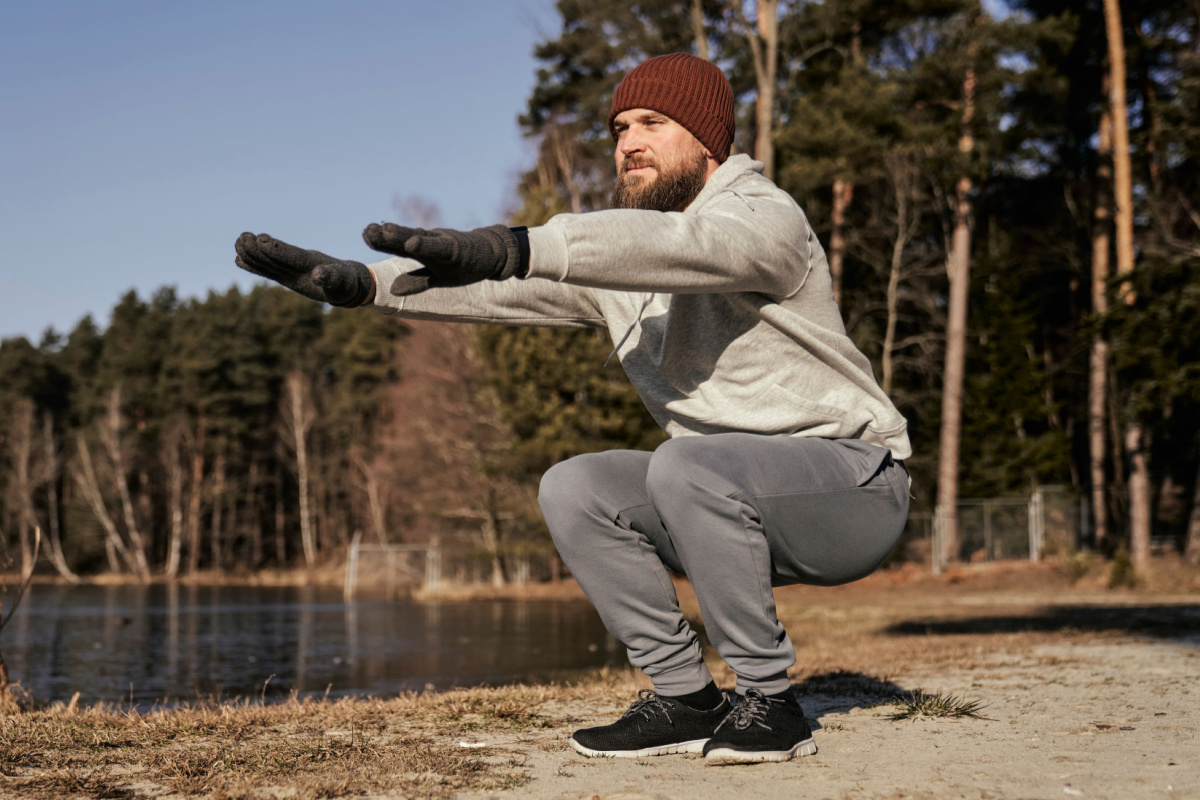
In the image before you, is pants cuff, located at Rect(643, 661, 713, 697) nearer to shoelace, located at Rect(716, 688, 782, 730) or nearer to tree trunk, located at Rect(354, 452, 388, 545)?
shoelace, located at Rect(716, 688, 782, 730)

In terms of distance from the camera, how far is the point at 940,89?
22141 millimetres

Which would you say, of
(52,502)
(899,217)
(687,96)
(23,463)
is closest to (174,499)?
(52,502)

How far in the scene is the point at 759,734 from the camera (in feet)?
8.10

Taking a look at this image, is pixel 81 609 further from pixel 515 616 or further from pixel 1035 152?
pixel 1035 152

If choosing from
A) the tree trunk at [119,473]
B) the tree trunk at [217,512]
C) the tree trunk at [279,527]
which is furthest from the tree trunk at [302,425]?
the tree trunk at [119,473]

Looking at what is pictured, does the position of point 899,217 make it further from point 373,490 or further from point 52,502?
point 52,502

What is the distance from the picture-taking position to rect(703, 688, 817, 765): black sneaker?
2447mm

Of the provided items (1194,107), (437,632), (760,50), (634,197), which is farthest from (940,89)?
(634,197)

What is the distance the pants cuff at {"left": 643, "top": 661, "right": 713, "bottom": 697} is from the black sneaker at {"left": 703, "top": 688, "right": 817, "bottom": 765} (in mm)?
183

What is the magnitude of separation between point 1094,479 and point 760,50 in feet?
47.1

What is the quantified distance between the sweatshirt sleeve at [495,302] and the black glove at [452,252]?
0.50 m

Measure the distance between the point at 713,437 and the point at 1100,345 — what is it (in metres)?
24.1

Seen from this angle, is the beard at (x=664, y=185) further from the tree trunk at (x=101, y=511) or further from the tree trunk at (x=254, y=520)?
the tree trunk at (x=254, y=520)

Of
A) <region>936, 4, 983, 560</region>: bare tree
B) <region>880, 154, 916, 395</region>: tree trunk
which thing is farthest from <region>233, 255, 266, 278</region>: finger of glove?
<region>936, 4, 983, 560</region>: bare tree
